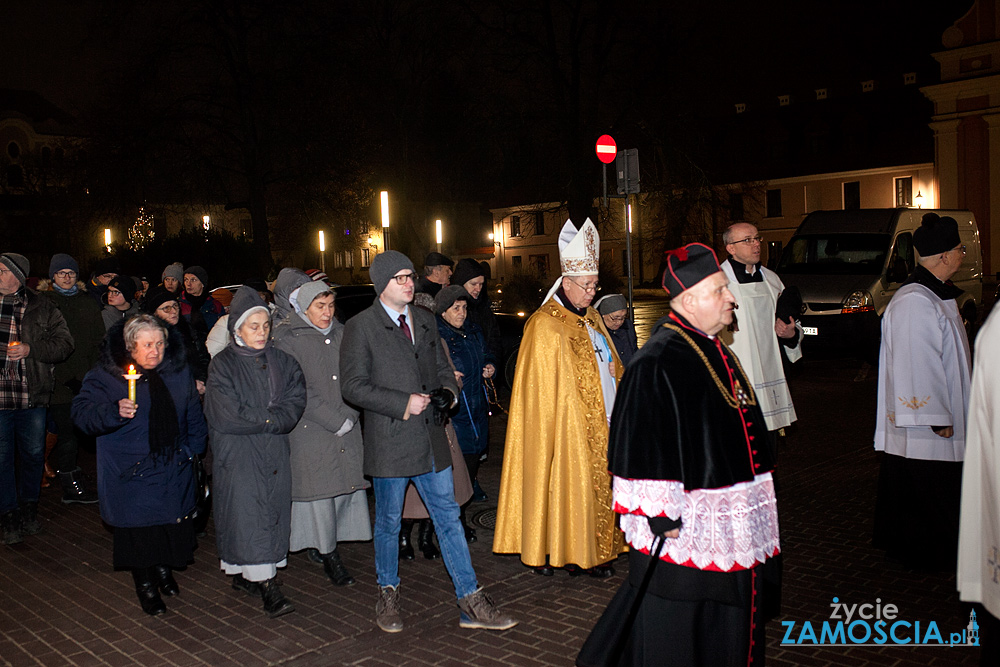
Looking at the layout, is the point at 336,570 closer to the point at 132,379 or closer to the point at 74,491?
the point at 132,379

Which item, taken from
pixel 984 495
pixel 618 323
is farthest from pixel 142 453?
pixel 984 495

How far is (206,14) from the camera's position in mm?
23953

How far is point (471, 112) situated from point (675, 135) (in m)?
6.42

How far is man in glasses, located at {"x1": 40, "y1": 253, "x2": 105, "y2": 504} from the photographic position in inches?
→ 315

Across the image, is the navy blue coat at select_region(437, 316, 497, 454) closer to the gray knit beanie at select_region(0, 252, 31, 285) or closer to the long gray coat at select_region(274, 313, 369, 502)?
the long gray coat at select_region(274, 313, 369, 502)

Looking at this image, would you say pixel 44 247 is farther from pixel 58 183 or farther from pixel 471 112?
pixel 471 112

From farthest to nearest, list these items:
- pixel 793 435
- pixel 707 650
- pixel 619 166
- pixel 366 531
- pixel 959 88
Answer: pixel 959 88
pixel 619 166
pixel 793 435
pixel 366 531
pixel 707 650

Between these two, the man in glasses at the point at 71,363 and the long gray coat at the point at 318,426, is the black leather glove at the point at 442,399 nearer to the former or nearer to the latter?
the long gray coat at the point at 318,426

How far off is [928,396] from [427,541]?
3.44m

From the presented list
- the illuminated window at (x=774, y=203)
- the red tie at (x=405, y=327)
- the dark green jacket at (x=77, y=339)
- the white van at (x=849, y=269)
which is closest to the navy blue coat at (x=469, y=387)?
the red tie at (x=405, y=327)

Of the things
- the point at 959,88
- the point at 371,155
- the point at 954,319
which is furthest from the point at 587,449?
the point at 959,88

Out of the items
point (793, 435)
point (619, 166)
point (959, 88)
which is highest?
point (959, 88)

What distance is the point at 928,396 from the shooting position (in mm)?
5059

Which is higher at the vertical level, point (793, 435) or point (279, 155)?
point (279, 155)
